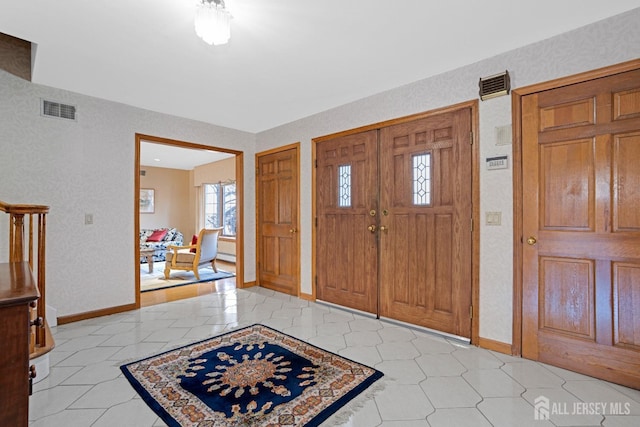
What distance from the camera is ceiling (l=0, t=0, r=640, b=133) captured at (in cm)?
193

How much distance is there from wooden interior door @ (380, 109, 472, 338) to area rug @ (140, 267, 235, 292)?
3328 millimetres

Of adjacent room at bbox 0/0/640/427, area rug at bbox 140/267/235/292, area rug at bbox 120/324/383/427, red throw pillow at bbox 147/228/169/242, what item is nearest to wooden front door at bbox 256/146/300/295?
adjacent room at bbox 0/0/640/427

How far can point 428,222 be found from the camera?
9.45 ft

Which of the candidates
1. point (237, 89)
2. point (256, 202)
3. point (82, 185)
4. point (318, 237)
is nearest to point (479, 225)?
point (318, 237)

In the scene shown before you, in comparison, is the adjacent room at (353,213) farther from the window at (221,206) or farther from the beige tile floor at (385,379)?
the window at (221,206)

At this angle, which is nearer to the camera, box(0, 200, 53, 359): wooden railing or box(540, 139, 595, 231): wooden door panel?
box(0, 200, 53, 359): wooden railing

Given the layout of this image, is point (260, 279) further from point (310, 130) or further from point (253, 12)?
point (253, 12)

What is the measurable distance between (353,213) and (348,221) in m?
0.12

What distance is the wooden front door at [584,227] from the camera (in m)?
1.96

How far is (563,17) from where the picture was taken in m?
2.02

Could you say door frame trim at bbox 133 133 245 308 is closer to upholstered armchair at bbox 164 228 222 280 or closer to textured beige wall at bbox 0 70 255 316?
textured beige wall at bbox 0 70 255 316

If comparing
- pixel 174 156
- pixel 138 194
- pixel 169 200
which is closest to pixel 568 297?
pixel 138 194

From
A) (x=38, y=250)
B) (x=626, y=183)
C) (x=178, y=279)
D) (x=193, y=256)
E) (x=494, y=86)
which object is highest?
(x=494, y=86)

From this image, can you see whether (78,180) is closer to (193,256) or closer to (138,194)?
(138,194)
